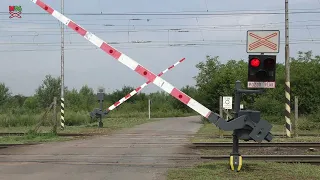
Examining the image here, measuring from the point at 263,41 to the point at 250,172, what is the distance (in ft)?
10.8

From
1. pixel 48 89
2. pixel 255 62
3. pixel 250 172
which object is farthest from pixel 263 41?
→ pixel 48 89

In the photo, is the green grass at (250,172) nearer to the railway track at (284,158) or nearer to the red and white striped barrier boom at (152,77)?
the railway track at (284,158)

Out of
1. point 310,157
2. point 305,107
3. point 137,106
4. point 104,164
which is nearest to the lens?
point 104,164

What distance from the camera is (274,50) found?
10.4 metres

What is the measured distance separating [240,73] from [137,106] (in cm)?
3050

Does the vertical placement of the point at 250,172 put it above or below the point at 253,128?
below

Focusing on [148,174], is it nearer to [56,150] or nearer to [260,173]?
[260,173]

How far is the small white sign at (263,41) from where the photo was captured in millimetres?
10406

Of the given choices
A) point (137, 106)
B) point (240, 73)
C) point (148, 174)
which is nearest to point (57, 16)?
point (148, 174)

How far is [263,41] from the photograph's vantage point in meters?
10.5

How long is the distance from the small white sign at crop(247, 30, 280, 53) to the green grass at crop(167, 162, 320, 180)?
302cm

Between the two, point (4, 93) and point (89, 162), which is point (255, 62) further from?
point (4, 93)

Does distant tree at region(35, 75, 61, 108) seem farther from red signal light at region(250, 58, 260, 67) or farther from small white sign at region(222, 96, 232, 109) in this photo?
red signal light at region(250, 58, 260, 67)

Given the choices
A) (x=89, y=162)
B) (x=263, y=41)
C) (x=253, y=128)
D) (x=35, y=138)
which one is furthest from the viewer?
(x=35, y=138)
